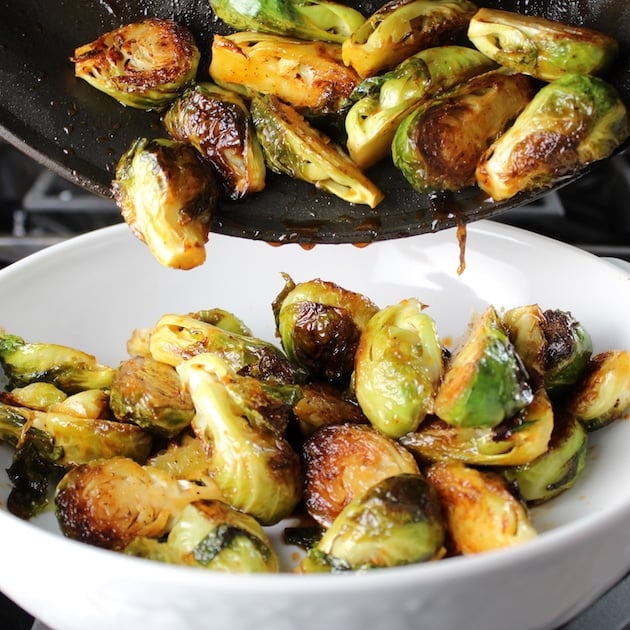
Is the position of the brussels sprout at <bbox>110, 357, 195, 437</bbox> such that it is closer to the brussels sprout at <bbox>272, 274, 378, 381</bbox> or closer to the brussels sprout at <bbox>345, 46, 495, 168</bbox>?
the brussels sprout at <bbox>272, 274, 378, 381</bbox>

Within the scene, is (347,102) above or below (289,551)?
above

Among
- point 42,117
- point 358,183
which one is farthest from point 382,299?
point 42,117

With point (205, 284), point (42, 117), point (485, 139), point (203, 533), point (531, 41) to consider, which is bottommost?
point (205, 284)

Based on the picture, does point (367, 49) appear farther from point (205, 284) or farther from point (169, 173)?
point (205, 284)

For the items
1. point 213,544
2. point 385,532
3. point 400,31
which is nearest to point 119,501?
point 213,544

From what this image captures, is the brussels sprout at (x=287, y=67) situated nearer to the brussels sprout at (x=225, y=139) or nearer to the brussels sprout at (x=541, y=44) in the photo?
the brussels sprout at (x=225, y=139)

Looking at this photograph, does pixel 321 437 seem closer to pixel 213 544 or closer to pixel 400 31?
pixel 213 544

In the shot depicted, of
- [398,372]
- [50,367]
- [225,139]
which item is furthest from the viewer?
[50,367]
